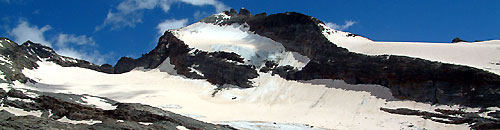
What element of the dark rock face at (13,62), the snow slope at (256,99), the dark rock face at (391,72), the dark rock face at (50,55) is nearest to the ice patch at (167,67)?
the snow slope at (256,99)

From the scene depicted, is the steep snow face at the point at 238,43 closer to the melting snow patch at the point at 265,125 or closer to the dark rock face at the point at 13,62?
the melting snow patch at the point at 265,125

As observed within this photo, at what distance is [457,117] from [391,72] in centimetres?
758

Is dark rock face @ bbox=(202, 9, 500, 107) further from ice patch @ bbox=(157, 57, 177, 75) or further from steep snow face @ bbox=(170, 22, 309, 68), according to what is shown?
ice patch @ bbox=(157, 57, 177, 75)

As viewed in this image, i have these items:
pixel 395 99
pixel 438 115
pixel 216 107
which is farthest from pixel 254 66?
pixel 438 115

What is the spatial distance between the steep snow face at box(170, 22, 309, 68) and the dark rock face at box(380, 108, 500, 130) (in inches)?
557

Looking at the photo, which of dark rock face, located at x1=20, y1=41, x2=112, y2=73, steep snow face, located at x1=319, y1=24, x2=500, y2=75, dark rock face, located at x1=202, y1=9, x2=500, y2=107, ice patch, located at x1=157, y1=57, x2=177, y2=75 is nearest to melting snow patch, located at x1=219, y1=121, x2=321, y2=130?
dark rock face, located at x1=202, y1=9, x2=500, y2=107

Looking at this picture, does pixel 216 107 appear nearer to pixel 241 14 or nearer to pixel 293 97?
pixel 293 97

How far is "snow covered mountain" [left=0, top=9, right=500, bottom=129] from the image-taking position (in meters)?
27.8

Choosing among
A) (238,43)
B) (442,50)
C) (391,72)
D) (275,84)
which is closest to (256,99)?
(275,84)

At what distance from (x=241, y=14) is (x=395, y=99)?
3804 cm

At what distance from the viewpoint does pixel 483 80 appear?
31453 millimetres

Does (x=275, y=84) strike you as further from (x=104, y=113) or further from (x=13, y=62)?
(x=13, y=62)

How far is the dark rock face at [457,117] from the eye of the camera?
1103 inches

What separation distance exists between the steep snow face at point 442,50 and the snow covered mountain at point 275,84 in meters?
0.09
